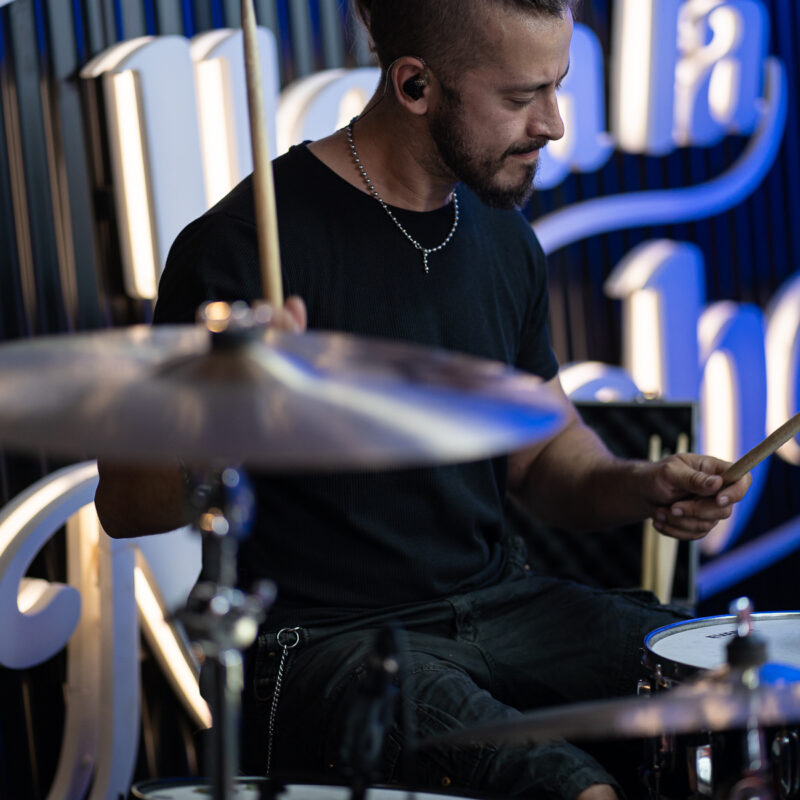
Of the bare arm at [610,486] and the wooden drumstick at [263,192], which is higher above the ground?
the wooden drumstick at [263,192]

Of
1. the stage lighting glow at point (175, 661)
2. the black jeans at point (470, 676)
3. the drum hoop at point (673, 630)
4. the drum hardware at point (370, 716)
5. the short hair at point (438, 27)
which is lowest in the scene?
the stage lighting glow at point (175, 661)

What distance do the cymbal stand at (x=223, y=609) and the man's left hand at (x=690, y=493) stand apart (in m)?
0.83

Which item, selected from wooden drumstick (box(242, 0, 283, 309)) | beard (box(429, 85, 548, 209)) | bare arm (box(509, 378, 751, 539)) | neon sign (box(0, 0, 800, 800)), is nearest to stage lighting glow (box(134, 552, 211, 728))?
neon sign (box(0, 0, 800, 800))

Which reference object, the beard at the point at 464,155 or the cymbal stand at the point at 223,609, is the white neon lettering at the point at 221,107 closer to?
the beard at the point at 464,155

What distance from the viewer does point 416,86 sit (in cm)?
168

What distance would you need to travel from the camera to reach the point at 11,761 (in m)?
2.01

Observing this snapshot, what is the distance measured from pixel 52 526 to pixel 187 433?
1180 mm

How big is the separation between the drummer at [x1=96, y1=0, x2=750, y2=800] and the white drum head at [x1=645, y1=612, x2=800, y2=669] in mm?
168

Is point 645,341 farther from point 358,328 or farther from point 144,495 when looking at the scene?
point 144,495

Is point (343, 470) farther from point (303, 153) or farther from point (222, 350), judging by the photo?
point (222, 350)

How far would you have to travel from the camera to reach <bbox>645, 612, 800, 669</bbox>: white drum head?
1.30m

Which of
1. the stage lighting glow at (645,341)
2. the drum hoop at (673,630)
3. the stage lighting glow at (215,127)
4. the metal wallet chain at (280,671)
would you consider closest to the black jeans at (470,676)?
the metal wallet chain at (280,671)

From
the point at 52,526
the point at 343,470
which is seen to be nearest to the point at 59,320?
the point at 52,526

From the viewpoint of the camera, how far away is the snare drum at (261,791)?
106 cm
